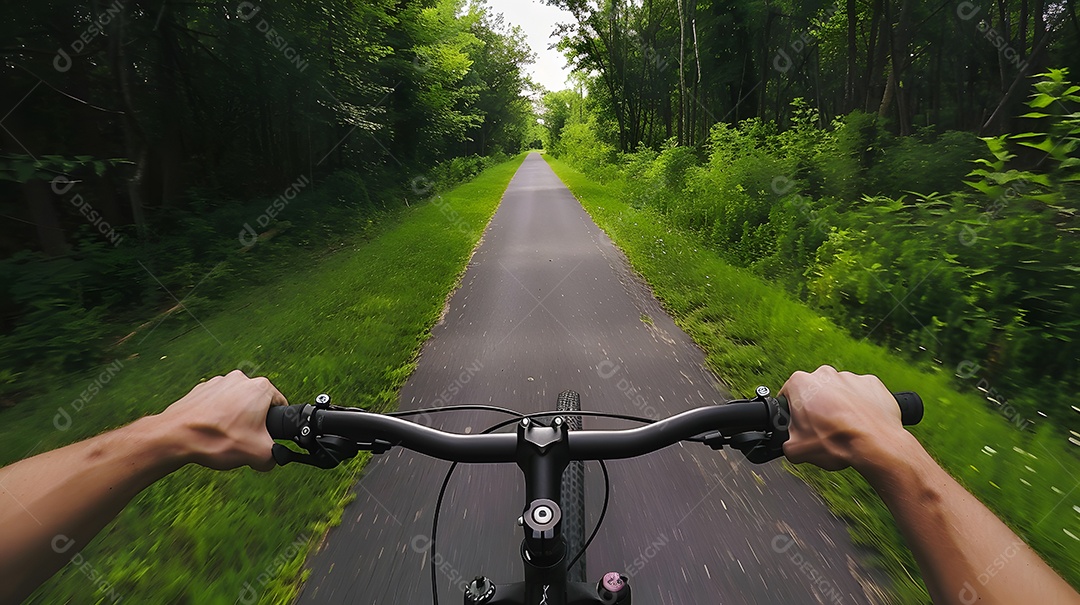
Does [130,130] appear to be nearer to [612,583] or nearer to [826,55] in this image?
[612,583]

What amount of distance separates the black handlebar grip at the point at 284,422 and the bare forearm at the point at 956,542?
136cm

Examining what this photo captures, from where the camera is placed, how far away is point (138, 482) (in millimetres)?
1024

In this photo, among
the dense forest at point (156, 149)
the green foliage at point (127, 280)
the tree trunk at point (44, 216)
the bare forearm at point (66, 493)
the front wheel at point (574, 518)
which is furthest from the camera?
the tree trunk at point (44, 216)

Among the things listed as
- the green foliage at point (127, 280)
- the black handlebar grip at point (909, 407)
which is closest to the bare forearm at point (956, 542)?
the black handlebar grip at point (909, 407)

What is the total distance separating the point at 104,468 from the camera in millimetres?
994

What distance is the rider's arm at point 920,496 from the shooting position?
0.81 m

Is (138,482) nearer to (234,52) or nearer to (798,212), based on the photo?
(798,212)

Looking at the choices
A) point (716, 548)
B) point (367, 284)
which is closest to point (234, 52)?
point (367, 284)

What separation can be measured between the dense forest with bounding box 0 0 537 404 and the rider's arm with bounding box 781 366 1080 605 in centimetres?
649

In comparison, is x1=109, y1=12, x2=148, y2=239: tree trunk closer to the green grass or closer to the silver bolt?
the green grass

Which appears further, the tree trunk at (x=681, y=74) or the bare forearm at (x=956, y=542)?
the tree trunk at (x=681, y=74)

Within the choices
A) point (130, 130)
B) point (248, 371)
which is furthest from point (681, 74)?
point (248, 371)

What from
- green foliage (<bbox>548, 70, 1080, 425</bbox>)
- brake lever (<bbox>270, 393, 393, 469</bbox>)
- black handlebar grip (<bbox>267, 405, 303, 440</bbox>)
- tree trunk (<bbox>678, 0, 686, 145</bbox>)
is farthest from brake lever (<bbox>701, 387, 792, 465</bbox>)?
tree trunk (<bbox>678, 0, 686, 145</bbox>)

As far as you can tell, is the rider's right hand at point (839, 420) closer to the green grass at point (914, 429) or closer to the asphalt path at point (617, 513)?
the asphalt path at point (617, 513)
